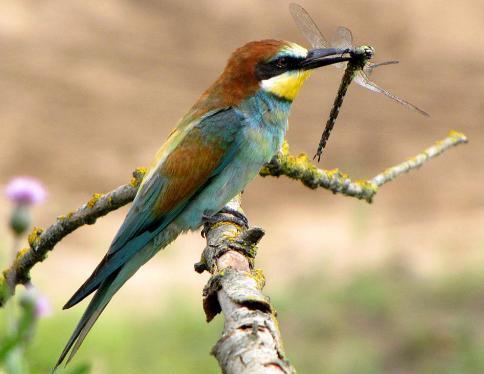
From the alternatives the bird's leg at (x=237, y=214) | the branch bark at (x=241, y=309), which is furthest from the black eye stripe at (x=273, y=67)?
the branch bark at (x=241, y=309)

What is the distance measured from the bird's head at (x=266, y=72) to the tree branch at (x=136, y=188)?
0.19m

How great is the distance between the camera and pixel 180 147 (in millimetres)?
2730

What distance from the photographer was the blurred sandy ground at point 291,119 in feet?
22.1

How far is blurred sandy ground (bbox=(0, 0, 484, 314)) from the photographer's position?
672cm

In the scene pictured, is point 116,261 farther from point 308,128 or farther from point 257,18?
point 257,18

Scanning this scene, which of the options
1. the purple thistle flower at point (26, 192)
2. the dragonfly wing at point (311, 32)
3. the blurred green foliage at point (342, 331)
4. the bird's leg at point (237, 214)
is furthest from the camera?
the blurred green foliage at point (342, 331)

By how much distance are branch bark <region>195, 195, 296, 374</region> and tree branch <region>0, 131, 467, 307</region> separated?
343 mm

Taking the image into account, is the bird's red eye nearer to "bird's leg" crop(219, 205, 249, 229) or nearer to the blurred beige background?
"bird's leg" crop(219, 205, 249, 229)

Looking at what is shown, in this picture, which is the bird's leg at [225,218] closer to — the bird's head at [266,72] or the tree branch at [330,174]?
the tree branch at [330,174]

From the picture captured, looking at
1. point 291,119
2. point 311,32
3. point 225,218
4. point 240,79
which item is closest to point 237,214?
point 225,218

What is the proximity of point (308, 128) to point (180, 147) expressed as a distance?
628 centimetres

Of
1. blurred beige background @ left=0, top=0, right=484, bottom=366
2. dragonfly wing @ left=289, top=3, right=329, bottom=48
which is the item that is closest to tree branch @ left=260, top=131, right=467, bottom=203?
dragonfly wing @ left=289, top=3, right=329, bottom=48

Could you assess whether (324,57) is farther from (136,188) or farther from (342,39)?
(136,188)

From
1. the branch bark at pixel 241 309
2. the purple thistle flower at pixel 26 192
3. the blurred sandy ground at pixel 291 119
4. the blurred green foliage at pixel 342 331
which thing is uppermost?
the blurred sandy ground at pixel 291 119
